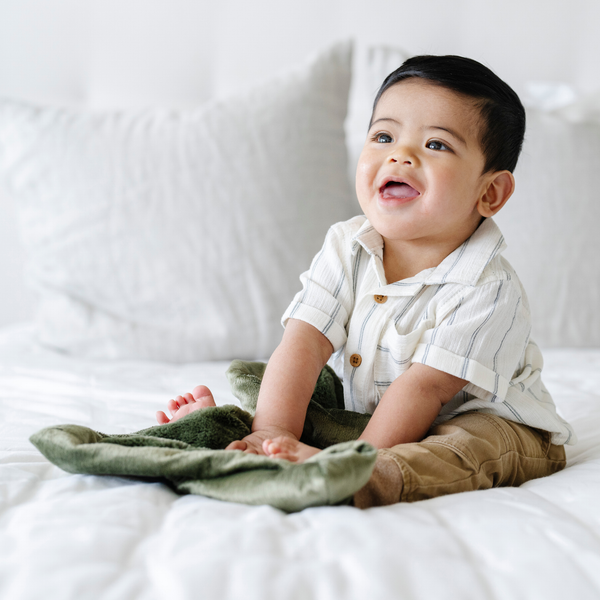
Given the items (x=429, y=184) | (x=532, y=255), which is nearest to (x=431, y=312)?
(x=429, y=184)

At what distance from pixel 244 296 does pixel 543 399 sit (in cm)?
71

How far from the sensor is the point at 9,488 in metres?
0.60

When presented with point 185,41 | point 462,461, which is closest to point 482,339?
point 462,461

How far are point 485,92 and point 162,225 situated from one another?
0.80 metres

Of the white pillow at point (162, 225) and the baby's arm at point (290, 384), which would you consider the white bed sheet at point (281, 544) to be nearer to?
the baby's arm at point (290, 384)

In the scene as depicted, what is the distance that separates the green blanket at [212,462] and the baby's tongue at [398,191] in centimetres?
36

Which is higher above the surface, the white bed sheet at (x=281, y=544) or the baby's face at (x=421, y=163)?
the baby's face at (x=421, y=163)

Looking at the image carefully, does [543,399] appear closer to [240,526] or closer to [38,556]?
[240,526]

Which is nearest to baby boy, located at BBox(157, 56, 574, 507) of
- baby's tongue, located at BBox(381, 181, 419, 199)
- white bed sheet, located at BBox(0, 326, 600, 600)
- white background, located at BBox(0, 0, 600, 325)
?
baby's tongue, located at BBox(381, 181, 419, 199)

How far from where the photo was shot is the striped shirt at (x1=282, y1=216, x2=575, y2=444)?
0.79 meters

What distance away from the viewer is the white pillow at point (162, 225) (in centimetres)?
137

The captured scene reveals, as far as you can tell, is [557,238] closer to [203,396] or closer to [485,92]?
[485,92]

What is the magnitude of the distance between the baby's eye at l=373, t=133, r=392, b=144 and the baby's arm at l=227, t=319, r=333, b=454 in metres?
0.28

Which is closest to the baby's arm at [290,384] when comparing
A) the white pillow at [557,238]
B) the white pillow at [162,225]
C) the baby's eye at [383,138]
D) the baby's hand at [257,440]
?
the baby's hand at [257,440]
